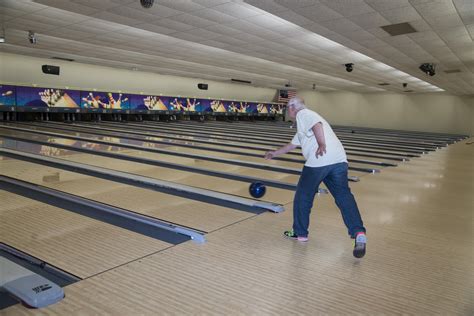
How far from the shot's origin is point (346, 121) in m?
25.6

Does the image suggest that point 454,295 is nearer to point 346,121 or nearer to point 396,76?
point 396,76

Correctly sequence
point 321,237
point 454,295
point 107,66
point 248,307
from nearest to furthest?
point 248,307 → point 454,295 → point 321,237 → point 107,66

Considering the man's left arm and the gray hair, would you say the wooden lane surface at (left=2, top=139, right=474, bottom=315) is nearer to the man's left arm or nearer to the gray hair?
the man's left arm

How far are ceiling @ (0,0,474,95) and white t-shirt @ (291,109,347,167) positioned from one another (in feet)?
11.5

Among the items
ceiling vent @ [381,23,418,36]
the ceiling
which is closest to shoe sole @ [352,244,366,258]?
the ceiling

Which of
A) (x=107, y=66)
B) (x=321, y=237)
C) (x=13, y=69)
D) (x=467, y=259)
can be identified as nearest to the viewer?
(x=467, y=259)

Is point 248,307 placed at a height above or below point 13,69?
below

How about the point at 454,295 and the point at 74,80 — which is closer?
the point at 454,295

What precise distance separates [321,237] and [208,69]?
13.0 metres

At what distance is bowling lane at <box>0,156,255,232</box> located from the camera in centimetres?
336

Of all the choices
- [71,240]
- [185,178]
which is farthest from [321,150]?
[185,178]

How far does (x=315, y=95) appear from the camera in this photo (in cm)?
2653

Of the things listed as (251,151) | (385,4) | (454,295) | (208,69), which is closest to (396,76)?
(208,69)

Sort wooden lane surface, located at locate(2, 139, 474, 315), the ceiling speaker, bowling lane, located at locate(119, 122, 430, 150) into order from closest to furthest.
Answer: wooden lane surface, located at locate(2, 139, 474, 315), bowling lane, located at locate(119, 122, 430, 150), the ceiling speaker
